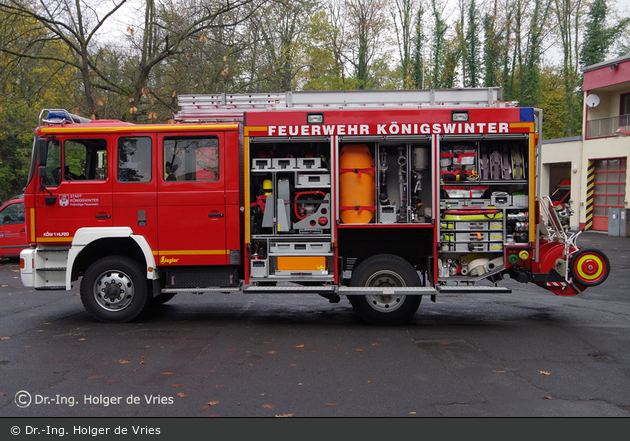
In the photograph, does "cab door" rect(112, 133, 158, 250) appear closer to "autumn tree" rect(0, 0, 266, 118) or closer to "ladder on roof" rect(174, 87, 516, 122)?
"ladder on roof" rect(174, 87, 516, 122)

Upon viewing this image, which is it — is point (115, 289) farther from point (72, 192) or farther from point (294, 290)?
point (294, 290)

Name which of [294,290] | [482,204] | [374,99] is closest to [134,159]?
[294,290]

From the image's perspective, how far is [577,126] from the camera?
45781 mm

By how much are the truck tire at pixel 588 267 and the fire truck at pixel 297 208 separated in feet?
0.06

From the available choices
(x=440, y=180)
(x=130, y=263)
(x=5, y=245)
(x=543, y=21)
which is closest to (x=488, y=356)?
(x=440, y=180)

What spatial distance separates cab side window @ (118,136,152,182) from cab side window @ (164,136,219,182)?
274 mm

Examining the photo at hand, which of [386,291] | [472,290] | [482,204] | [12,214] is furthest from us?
[12,214]

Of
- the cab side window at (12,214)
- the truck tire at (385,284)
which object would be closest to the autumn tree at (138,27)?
the cab side window at (12,214)

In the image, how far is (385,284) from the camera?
7.71 m

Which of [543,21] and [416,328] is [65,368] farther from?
[543,21]

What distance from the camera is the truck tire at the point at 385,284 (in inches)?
300

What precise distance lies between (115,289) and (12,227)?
9.60 m

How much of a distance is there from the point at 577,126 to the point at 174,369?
47412mm

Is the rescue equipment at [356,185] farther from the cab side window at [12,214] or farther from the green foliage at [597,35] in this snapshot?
the green foliage at [597,35]
